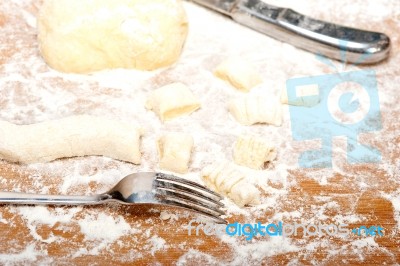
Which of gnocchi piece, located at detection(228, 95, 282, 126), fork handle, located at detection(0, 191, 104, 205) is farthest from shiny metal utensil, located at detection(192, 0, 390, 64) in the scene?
fork handle, located at detection(0, 191, 104, 205)

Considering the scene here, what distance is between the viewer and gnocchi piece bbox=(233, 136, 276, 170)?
5.03 ft

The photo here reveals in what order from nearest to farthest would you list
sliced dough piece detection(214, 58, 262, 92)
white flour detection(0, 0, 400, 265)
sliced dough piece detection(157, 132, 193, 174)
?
1. white flour detection(0, 0, 400, 265)
2. sliced dough piece detection(157, 132, 193, 174)
3. sliced dough piece detection(214, 58, 262, 92)

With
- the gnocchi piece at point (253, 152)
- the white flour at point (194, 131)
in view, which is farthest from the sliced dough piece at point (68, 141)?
the gnocchi piece at point (253, 152)

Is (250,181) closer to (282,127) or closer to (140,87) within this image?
(282,127)

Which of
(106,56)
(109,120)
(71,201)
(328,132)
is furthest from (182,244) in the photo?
(106,56)

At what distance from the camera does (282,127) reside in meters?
1.67

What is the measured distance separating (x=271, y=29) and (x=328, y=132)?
51cm

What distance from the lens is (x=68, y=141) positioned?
1.55m

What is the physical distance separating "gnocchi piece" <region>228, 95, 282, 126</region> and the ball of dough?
13.8 inches

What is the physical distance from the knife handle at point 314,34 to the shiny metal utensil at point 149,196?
76cm

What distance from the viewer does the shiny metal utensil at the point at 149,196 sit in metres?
1.40

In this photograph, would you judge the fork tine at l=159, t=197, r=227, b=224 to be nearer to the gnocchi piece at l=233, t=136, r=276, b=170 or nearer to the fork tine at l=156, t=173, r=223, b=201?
the fork tine at l=156, t=173, r=223, b=201

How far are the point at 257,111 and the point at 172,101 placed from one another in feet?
0.91

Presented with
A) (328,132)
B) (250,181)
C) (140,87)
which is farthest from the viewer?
(140,87)
